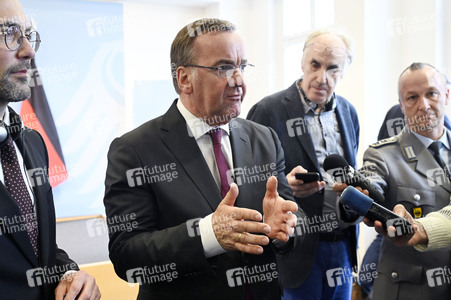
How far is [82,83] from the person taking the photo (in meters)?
6.11

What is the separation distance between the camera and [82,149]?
605 cm

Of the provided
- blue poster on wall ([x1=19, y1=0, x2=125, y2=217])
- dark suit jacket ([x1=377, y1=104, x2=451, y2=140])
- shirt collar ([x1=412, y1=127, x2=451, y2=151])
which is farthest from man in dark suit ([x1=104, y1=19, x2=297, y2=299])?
blue poster on wall ([x1=19, y1=0, x2=125, y2=217])

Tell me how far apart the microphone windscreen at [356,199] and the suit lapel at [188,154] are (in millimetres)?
449

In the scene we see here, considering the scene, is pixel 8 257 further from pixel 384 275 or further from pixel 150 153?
pixel 384 275

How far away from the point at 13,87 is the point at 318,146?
1.69 m

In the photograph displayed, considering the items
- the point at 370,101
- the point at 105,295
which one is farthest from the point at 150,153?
the point at 370,101

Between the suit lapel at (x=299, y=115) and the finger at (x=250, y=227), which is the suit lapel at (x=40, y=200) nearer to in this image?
the finger at (x=250, y=227)

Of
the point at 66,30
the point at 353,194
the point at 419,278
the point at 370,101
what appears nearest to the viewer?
the point at 353,194

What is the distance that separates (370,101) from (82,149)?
11.2 feet

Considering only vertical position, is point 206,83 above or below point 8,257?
above

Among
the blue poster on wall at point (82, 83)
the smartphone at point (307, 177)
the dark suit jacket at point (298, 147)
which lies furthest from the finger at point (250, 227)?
the blue poster on wall at point (82, 83)

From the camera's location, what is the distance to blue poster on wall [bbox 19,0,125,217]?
19.2 feet

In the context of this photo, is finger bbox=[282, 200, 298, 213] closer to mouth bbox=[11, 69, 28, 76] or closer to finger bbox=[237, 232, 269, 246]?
finger bbox=[237, 232, 269, 246]

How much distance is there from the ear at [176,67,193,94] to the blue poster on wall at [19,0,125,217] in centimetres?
437
